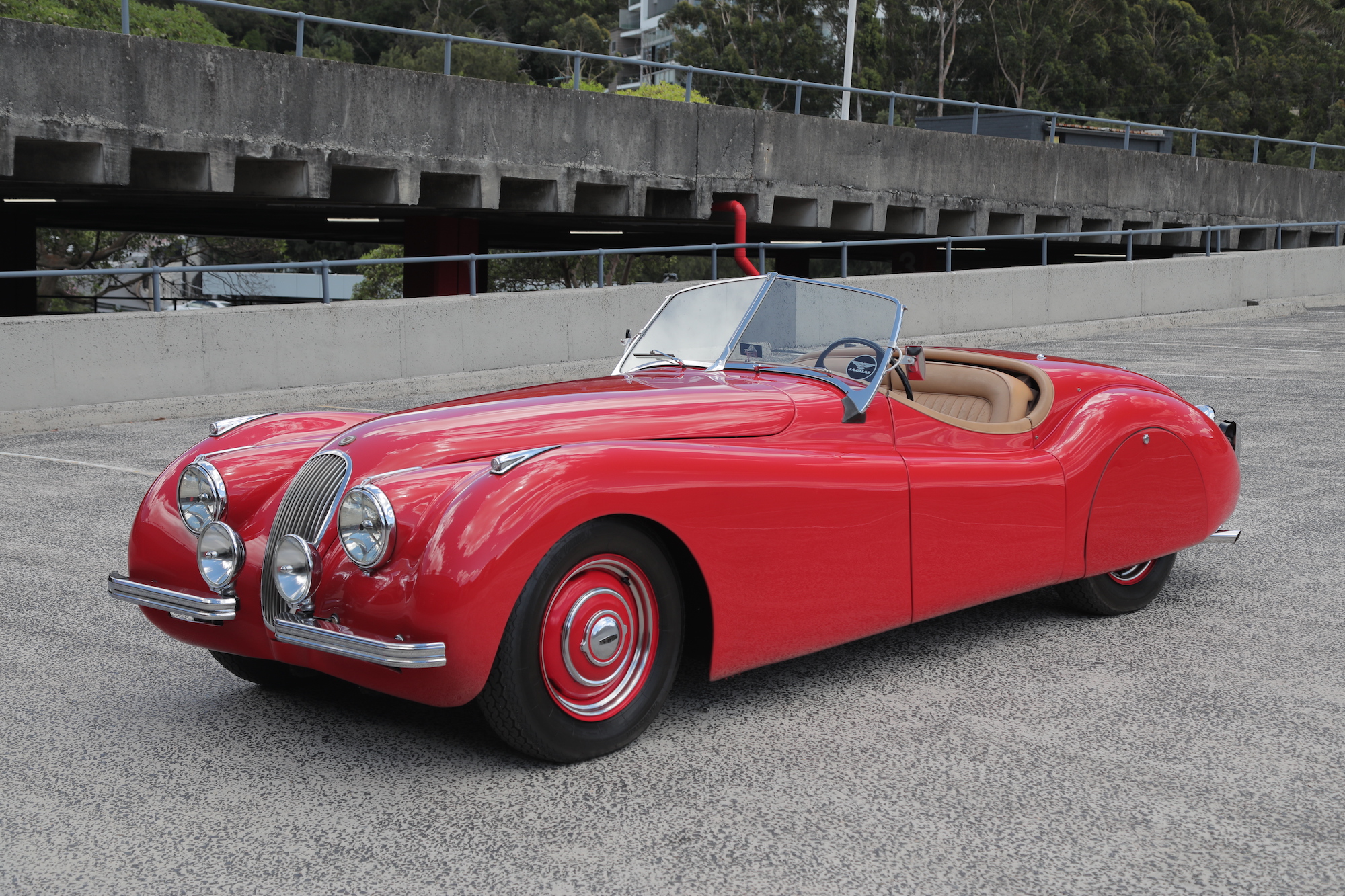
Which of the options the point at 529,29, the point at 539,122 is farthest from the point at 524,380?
the point at 529,29

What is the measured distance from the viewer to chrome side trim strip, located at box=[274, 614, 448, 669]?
10.6 ft

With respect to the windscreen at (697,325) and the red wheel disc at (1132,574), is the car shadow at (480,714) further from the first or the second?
the windscreen at (697,325)

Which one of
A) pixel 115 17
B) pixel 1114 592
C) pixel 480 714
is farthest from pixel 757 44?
pixel 480 714

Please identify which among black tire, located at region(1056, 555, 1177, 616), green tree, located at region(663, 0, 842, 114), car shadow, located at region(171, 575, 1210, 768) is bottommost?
car shadow, located at region(171, 575, 1210, 768)

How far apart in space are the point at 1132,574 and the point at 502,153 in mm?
12471

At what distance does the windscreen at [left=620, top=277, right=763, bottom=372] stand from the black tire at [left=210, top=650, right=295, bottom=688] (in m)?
1.69

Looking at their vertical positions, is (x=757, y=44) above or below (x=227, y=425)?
above

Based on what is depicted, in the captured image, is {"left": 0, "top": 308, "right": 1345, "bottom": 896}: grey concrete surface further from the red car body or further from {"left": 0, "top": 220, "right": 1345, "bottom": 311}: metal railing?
{"left": 0, "top": 220, "right": 1345, "bottom": 311}: metal railing

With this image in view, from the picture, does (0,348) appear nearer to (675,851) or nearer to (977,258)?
(675,851)

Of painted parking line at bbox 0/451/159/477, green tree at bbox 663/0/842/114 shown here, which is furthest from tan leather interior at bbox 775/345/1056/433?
green tree at bbox 663/0/842/114

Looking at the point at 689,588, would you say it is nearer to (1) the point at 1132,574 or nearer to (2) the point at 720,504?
(2) the point at 720,504

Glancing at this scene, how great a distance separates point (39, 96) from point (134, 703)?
415 inches

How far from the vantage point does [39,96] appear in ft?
41.1

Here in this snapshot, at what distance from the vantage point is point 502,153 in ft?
53.2
